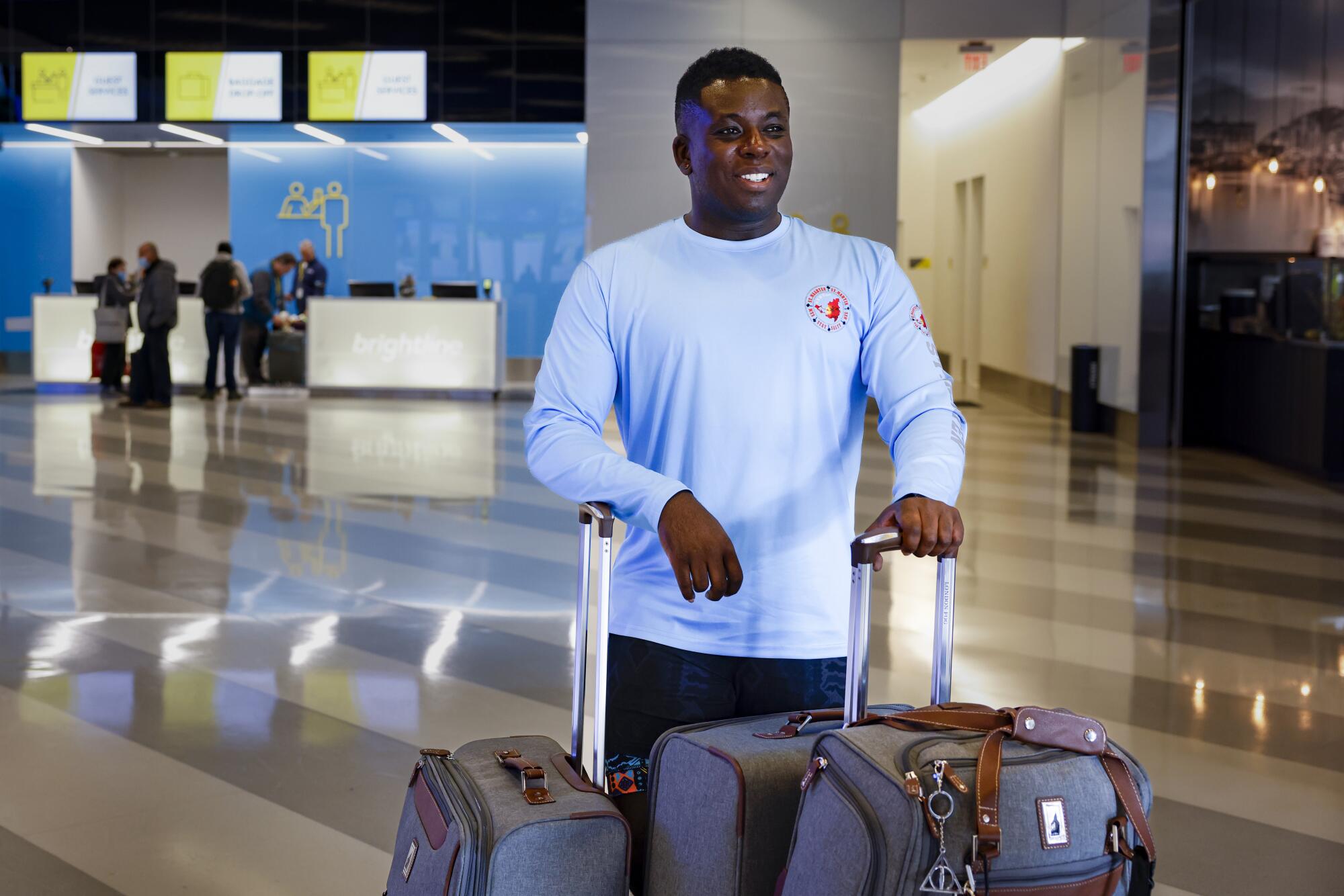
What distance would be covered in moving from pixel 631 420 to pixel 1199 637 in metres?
3.86

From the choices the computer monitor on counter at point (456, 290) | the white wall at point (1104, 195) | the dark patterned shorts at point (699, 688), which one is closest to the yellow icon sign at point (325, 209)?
the computer monitor on counter at point (456, 290)

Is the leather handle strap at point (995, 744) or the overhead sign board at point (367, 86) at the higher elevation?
the overhead sign board at point (367, 86)

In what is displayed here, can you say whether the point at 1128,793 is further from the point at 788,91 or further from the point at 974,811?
the point at 788,91

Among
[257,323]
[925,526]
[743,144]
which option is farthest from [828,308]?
[257,323]

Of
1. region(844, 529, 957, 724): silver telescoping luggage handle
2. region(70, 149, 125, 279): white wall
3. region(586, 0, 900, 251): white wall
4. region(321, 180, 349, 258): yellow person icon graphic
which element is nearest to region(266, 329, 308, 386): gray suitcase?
region(586, 0, 900, 251): white wall

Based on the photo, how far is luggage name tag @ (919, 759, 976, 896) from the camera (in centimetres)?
134

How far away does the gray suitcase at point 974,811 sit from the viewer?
136cm

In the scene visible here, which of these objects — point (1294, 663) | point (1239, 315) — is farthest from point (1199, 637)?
point (1239, 315)

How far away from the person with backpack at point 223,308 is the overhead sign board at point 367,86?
7.19 feet

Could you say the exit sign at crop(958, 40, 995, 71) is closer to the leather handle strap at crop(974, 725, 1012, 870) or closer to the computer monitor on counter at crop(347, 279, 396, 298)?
the computer monitor on counter at crop(347, 279, 396, 298)

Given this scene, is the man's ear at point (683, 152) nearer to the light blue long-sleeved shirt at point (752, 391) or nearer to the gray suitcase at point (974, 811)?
the light blue long-sleeved shirt at point (752, 391)

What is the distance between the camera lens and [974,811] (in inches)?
53.9

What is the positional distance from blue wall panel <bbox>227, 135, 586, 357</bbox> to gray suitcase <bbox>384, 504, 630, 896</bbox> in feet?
58.0

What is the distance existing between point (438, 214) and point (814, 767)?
740 inches
